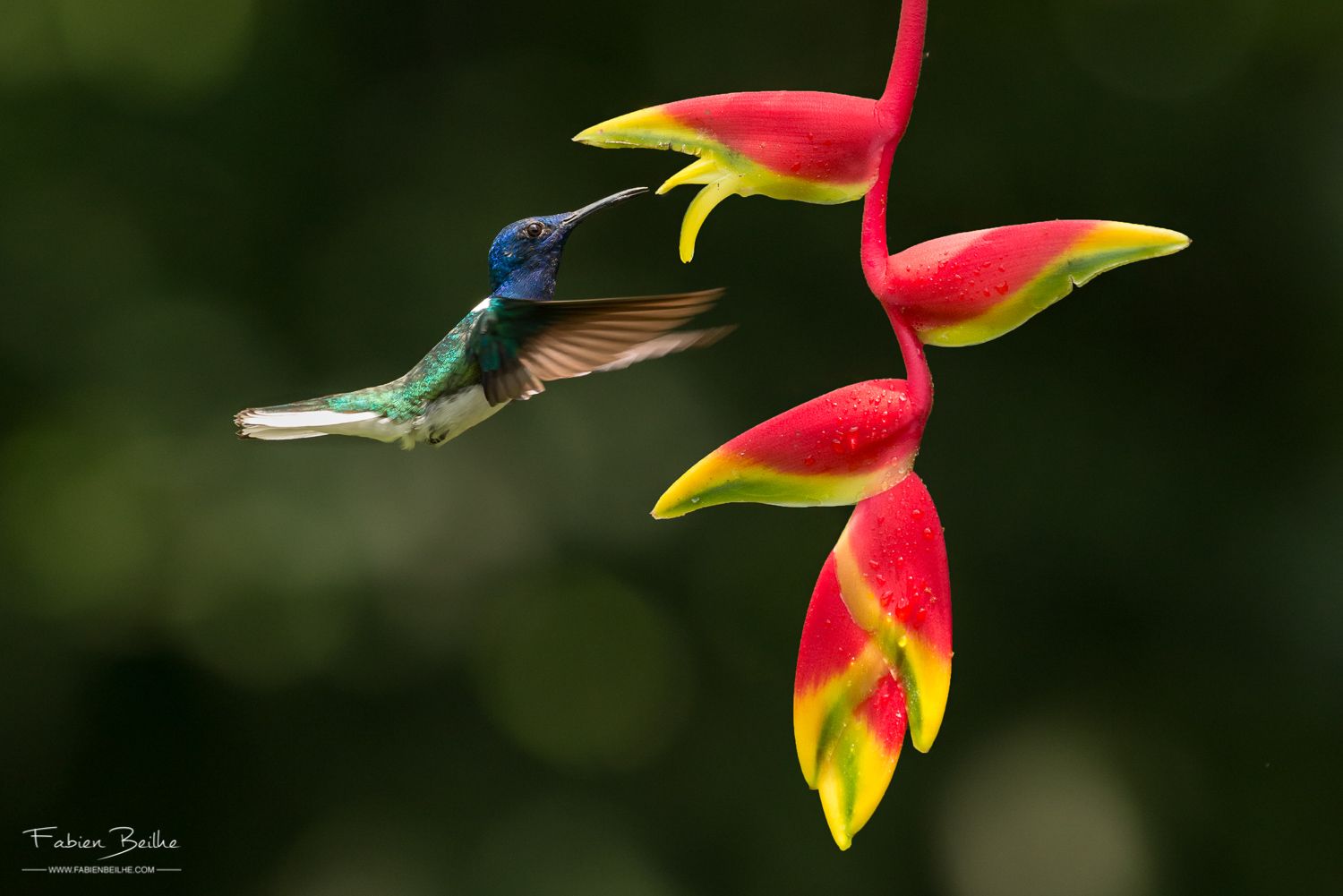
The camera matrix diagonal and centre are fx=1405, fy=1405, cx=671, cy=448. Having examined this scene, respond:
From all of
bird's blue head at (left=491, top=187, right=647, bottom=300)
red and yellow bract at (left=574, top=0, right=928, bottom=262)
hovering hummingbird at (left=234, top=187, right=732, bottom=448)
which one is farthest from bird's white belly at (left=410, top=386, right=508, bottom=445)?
red and yellow bract at (left=574, top=0, right=928, bottom=262)

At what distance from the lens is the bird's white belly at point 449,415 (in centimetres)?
125

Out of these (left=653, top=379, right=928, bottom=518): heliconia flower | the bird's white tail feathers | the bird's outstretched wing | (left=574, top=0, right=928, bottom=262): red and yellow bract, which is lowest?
the bird's white tail feathers

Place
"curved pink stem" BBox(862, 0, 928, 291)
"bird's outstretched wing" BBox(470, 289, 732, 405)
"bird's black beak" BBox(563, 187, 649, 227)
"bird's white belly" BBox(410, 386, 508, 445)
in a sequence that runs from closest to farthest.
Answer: "curved pink stem" BBox(862, 0, 928, 291) < "bird's outstretched wing" BBox(470, 289, 732, 405) < "bird's black beak" BBox(563, 187, 649, 227) < "bird's white belly" BBox(410, 386, 508, 445)

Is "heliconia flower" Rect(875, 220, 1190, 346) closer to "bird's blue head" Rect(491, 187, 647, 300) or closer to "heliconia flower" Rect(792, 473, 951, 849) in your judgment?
"heliconia flower" Rect(792, 473, 951, 849)

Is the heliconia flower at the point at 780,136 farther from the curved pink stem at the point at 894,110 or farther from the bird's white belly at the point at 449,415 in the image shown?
the bird's white belly at the point at 449,415

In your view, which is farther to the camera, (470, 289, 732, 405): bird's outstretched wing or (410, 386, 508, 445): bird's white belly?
(410, 386, 508, 445): bird's white belly

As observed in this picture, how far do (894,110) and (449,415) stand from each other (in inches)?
25.5

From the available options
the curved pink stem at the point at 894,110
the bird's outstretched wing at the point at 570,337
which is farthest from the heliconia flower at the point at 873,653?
the bird's outstretched wing at the point at 570,337

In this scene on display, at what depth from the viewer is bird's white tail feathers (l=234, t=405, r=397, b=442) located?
3.70 ft

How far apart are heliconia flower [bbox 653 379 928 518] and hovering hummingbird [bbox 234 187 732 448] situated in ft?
0.64

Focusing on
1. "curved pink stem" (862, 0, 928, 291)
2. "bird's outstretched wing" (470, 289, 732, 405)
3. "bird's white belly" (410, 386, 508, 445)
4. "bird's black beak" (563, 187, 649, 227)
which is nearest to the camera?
"curved pink stem" (862, 0, 928, 291)

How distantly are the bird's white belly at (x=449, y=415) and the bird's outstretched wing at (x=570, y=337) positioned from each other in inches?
2.1

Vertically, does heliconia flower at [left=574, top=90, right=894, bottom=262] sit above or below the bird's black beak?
above

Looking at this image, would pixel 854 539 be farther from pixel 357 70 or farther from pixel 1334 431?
pixel 357 70
